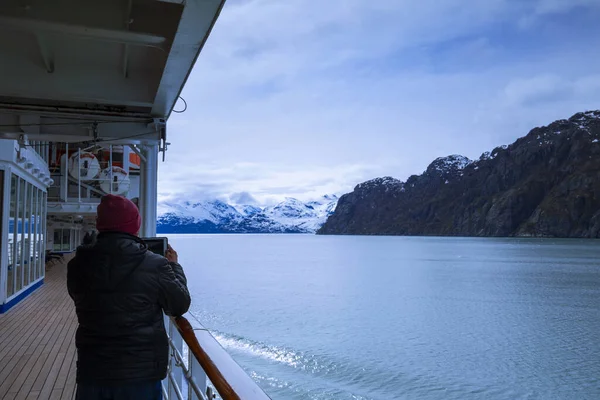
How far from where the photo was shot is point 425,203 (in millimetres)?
163375

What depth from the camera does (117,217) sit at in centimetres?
179

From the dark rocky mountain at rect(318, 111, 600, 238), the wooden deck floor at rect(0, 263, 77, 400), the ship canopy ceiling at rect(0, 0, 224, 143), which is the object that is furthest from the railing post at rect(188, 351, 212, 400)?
the dark rocky mountain at rect(318, 111, 600, 238)

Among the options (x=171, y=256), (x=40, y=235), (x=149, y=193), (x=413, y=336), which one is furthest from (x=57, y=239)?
(x=171, y=256)

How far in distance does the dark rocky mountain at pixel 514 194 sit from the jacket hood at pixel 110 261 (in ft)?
393

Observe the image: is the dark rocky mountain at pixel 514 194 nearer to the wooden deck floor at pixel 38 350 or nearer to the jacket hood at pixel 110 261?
the wooden deck floor at pixel 38 350

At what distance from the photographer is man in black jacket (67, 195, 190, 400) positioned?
66.6 inches

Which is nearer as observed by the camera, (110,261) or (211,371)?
(211,371)

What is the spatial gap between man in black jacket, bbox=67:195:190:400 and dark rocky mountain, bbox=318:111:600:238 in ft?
393

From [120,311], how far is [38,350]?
4590 mm

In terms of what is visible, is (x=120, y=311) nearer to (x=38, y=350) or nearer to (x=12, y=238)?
(x=38, y=350)

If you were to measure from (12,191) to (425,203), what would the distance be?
16071 centimetres

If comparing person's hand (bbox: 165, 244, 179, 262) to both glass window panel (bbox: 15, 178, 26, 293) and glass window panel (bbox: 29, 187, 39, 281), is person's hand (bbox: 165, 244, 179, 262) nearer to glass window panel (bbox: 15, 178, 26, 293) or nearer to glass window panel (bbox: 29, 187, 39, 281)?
glass window panel (bbox: 15, 178, 26, 293)

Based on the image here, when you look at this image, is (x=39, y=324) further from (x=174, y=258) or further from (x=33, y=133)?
(x=174, y=258)

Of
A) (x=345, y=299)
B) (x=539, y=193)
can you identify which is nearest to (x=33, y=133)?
(x=345, y=299)
